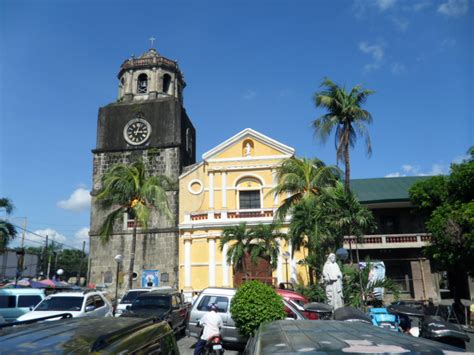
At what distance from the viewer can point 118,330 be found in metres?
3.04

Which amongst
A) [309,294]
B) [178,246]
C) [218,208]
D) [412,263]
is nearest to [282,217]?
[309,294]

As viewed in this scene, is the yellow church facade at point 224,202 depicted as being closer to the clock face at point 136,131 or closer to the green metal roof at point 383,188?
the clock face at point 136,131

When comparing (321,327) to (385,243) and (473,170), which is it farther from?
(385,243)

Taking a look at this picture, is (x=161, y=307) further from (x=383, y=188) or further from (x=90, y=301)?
(x=383, y=188)

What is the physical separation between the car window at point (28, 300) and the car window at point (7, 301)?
0.21m

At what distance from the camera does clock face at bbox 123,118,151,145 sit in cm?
2998

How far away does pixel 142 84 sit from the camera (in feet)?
103

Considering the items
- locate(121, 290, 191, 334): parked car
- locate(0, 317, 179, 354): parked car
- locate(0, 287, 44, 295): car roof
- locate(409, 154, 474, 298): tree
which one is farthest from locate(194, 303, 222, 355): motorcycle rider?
locate(409, 154, 474, 298): tree

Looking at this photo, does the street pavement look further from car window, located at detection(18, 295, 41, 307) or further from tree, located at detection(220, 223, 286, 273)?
tree, located at detection(220, 223, 286, 273)

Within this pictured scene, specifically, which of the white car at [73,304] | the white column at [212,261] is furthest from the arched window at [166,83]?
the white car at [73,304]

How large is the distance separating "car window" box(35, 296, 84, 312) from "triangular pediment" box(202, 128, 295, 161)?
16.8 meters

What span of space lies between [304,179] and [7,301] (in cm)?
1472

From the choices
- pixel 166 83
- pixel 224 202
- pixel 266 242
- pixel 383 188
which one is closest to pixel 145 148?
pixel 166 83

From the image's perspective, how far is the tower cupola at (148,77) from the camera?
99.5ft
